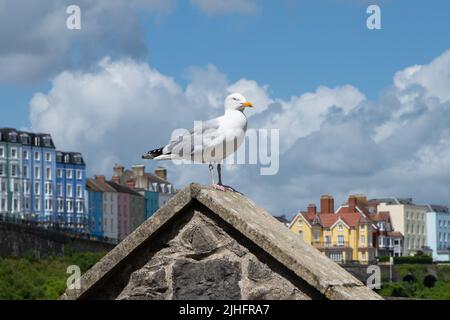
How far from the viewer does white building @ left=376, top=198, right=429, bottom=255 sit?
6309 inches

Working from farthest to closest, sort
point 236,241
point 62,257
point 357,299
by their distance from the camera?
point 62,257 → point 236,241 → point 357,299

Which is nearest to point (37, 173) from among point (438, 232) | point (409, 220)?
point (409, 220)

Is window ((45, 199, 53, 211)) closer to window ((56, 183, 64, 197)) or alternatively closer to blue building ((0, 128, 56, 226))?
blue building ((0, 128, 56, 226))

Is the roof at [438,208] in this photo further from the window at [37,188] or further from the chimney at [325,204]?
the window at [37,188]

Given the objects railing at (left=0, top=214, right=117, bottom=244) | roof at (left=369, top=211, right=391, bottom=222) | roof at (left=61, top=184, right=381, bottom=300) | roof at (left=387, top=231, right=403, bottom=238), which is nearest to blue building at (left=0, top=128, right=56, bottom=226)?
railing at (left=0, top=214, right=117, bottom=244)

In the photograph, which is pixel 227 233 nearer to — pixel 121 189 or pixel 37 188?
pixel 37 188

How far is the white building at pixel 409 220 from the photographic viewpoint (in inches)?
6309

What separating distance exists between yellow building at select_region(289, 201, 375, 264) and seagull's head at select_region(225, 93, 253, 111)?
423 feet

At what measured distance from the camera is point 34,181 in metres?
132
